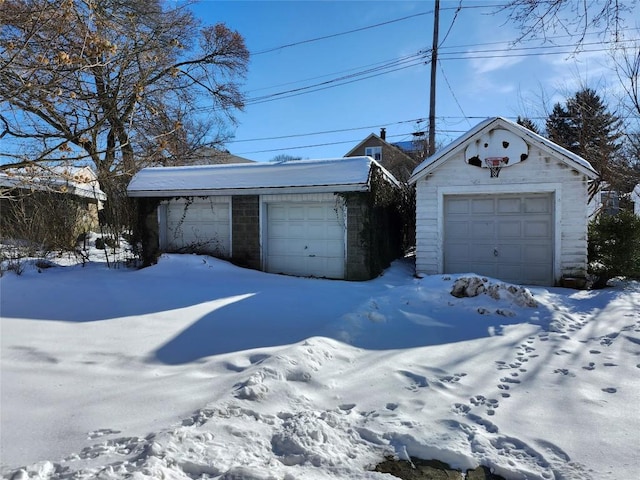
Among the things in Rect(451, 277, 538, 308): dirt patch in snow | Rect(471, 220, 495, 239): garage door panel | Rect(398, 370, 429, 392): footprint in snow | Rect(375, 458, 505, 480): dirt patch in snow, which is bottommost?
Rect(375, 458, 505, 480): dirt patch in snow

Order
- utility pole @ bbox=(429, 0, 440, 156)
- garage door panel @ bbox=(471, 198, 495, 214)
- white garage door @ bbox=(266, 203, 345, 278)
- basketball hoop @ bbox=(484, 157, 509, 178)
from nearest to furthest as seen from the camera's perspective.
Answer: basketball hoop @ bbox=(484, 157, 509, 178) < garage door panel @ bbox=(471, 198, 495, 214) < white garage door @ bbox=(266, 203, 345, 278) < utility pole @ bbox=(429, 0, 440, 156)

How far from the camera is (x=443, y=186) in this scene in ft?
35.4

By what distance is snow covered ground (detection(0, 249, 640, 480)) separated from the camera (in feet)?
8.88

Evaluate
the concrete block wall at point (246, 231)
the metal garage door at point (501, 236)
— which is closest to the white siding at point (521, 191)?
the metal garage door at point (501, 236)

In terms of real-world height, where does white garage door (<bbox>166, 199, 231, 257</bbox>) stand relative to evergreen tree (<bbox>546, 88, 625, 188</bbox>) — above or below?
below

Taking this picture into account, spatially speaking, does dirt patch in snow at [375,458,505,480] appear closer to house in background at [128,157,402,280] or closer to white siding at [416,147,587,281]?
house in background at [128,157,402,280]

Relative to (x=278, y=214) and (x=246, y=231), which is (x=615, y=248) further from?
(x=246, y=231)

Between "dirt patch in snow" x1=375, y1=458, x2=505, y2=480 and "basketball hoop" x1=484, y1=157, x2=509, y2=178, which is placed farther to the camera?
"basketball hoop" x1=484, y1=157, x2=509, y2=178

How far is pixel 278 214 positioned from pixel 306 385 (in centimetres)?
795

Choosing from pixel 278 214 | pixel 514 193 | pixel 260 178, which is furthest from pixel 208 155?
pixel 514 193

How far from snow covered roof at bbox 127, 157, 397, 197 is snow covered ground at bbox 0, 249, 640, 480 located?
3.98 metres

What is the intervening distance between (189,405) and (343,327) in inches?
110

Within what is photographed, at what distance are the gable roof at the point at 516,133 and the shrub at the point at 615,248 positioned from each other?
147 cm

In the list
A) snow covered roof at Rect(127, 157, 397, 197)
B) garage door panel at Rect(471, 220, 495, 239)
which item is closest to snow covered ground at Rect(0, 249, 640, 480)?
garage door panel at Rect(471, 220, 495, 239)
